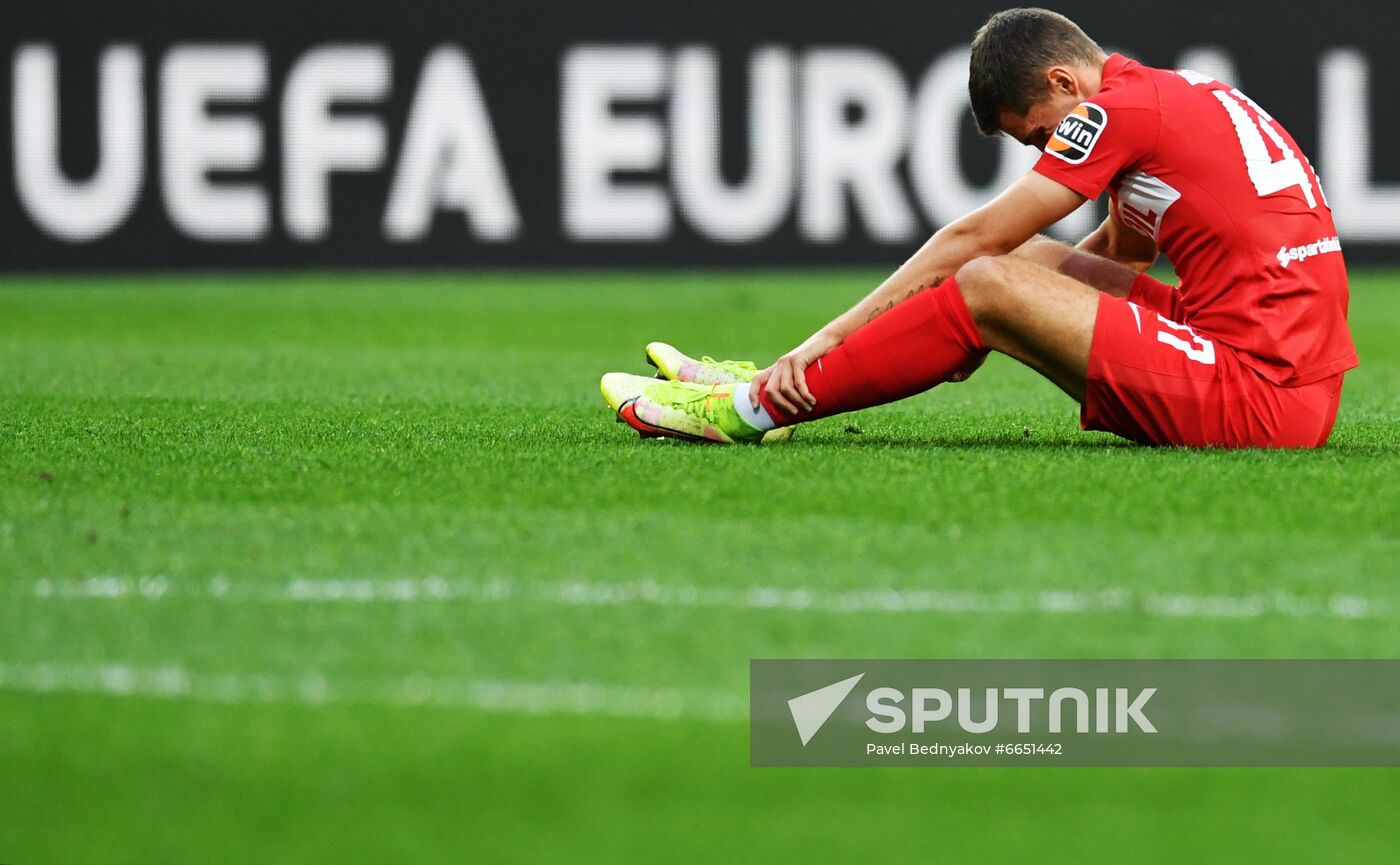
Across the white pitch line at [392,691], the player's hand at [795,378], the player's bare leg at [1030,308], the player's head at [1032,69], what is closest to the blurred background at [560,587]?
the white pitch line at [392,691]

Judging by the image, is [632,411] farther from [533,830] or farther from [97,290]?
[97,290]

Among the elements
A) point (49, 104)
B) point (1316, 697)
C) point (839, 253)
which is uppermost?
point (1316, 697)

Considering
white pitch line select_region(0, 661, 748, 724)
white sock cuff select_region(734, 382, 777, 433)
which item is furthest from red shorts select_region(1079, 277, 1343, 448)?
white pitch line select_region(0, 661, 748, 724)

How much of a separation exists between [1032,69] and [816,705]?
6.62 feet

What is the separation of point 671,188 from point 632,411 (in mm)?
7694

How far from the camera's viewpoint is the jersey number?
3936 mm

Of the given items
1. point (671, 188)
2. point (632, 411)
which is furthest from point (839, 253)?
point (632, 411)

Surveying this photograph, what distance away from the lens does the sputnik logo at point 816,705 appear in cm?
224

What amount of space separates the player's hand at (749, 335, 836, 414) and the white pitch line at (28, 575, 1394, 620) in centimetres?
119

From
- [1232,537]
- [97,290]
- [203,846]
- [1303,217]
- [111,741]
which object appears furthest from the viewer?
[97,290]

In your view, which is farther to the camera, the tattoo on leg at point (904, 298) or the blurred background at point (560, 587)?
the tattoo on leg at point (904, 298)

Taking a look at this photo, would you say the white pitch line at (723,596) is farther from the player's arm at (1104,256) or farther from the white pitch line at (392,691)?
the player's arm at (1104,256)

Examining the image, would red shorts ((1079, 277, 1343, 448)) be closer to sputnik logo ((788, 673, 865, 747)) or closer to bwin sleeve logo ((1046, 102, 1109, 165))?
bwin sleeve logo ((1046, 102, 1109, 165))

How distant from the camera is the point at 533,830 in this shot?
1936mm
